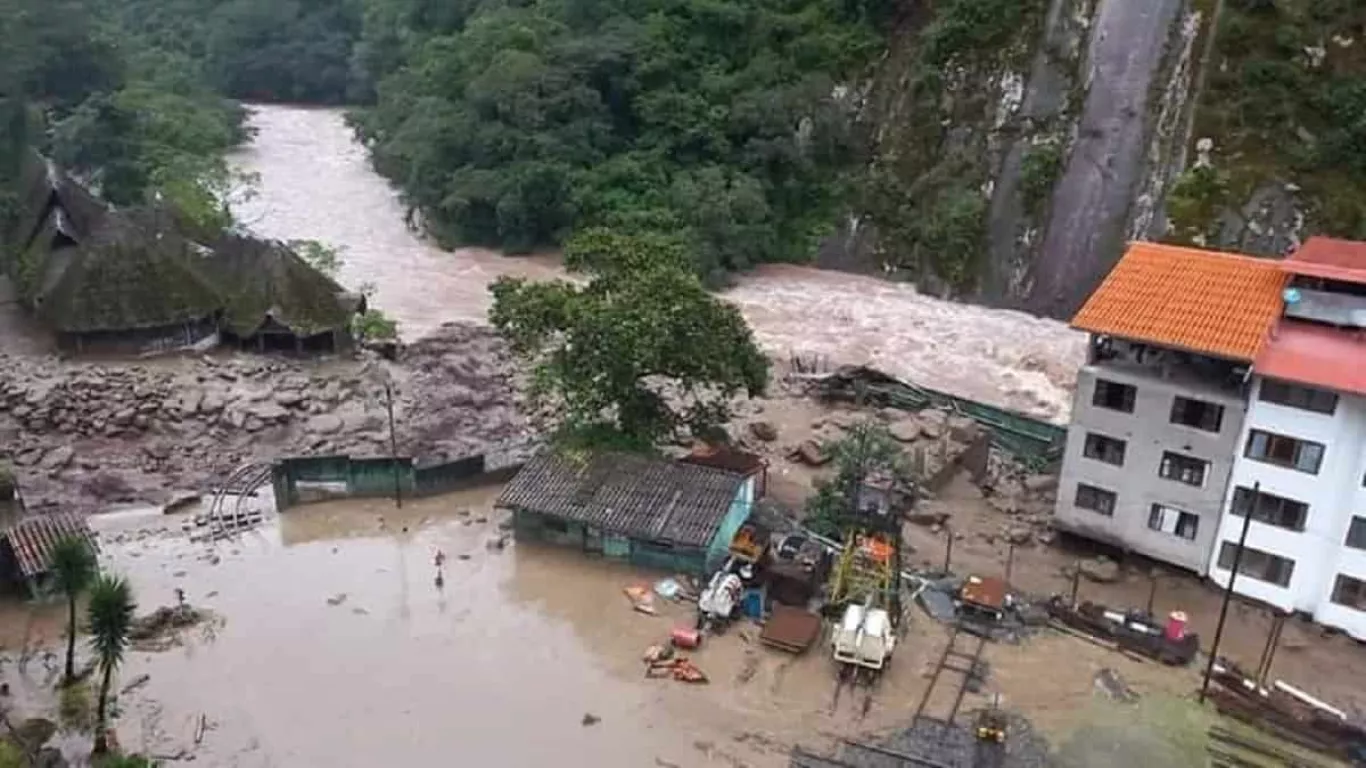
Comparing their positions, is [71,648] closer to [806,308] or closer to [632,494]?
[632,494]

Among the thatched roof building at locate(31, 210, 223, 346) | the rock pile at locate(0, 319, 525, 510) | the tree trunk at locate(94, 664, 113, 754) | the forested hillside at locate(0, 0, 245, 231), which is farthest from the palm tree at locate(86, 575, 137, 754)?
the forested hillside at locate(0, 0, 245, 231)

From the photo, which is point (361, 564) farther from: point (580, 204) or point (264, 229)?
point (264, 229)

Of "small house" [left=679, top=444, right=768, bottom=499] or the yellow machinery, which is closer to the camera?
the yellow machinery

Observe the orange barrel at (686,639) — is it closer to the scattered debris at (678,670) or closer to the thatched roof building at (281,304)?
the scattered debris at (678,670)

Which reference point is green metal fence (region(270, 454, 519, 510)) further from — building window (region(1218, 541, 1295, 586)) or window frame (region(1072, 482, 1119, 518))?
building window (region(1218, 541, 1295, 586))

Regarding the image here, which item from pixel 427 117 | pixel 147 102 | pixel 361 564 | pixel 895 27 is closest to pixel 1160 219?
pixel 895 27

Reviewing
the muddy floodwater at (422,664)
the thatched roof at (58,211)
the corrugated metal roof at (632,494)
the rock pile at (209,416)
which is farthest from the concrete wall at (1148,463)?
the thatched roof at (58,211)
